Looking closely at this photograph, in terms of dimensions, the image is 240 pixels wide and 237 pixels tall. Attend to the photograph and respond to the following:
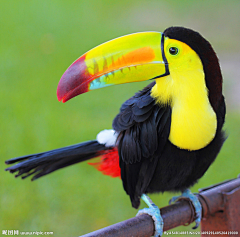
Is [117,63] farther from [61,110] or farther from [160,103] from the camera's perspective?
[61,110]

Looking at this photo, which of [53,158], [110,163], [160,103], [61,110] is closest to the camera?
[160,103]

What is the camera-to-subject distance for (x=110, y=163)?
138cm

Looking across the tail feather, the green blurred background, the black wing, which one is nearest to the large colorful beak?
the black wing

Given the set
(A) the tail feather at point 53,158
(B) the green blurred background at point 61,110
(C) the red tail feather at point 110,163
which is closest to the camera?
(A) the tail feather at point 53,158

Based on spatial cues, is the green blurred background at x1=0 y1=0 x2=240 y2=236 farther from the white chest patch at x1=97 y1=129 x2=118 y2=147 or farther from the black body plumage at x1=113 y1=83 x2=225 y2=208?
the white chest patch at x1=97 y1=129 x2=118 y2=147

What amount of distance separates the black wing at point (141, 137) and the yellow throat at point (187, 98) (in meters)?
0.05

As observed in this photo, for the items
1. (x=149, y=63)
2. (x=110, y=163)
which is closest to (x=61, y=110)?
(x=110, y=163)

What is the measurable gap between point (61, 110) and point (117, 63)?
2180 mm

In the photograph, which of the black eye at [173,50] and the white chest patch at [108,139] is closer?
the black eye at [173,50]

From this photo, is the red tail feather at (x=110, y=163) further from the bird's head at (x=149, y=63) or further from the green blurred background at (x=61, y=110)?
the green blurred background at (x=61, y=110)

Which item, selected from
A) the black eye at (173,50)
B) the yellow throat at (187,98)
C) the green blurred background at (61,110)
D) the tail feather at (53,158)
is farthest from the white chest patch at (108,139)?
the green blurred background at (61,110)

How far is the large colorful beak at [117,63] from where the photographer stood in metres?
0.98

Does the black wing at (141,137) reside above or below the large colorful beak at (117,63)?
below

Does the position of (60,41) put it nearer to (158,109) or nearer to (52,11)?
(52,11)
